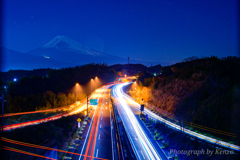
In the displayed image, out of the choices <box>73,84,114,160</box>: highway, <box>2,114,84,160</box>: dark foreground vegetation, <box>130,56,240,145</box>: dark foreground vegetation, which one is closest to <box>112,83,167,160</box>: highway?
<box>73,84,114,160</box>: highway

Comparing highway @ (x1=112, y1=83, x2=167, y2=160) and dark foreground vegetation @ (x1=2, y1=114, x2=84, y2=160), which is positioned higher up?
dark foreground vegetation @ (x1=2, y1=114, x2=84, y2=160)

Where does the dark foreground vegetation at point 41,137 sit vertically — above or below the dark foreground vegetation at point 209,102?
below

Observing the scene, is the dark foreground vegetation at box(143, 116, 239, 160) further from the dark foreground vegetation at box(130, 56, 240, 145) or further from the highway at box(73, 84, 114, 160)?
the highway at box(73, 84, 114, 160)

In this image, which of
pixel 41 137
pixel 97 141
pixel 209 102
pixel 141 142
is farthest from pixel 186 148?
pixel 41 137

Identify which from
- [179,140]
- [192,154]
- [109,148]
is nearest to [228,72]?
[179,140]

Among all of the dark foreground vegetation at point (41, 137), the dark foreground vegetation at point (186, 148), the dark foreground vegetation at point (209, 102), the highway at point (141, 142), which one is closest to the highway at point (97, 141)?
the dark foreground vegetation at point (41, 137)

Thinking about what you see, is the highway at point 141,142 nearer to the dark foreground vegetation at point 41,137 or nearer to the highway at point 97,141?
the highway at point 97,141

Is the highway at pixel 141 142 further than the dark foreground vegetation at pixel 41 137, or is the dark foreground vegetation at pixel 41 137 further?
the highway at pixel 141 142

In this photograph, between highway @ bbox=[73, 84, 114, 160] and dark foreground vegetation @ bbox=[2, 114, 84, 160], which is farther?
highway @ bbox=[73, 84, 114, 160]

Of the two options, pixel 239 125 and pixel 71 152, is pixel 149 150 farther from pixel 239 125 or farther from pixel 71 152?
pixel 239 125

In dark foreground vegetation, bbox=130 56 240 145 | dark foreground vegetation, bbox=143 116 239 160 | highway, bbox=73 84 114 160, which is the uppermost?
dark foreground vegetation, bbox=130 56 240 145

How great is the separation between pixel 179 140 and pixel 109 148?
16.9 ft

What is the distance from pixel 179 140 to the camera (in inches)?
396

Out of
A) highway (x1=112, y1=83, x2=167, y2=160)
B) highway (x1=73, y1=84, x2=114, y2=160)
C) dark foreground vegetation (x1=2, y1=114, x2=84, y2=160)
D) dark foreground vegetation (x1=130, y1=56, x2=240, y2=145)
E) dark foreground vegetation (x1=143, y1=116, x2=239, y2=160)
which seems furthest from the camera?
dark foreground vegetation (x1=130, y1=56, x2=240, y2=145)
